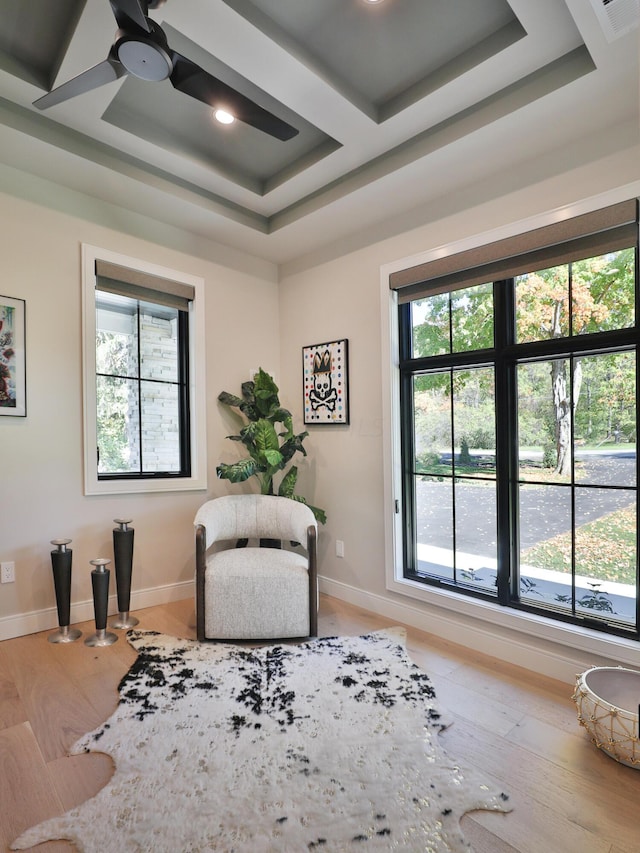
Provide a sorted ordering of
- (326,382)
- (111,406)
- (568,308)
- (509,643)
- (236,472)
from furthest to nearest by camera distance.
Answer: (326,382) < (111,406) < (236,472) < (509,643) < (568,308)

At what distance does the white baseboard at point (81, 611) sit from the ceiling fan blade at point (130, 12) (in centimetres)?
297

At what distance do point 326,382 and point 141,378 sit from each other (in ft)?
4.50

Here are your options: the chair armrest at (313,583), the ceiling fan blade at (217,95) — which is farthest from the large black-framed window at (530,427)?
the ceiling fan blade at (217,95)

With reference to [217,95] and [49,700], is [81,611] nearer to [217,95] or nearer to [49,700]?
[49,700]

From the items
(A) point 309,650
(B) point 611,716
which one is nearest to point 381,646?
(A) point 309,650

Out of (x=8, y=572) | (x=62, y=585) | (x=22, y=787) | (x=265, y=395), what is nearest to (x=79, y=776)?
(x=22, y=787)

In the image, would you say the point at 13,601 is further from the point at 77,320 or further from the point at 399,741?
the point at 399,741

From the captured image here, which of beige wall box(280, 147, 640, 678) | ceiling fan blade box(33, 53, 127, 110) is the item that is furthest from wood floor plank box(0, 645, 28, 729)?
ceiling fan blade box(33, 53, 127, 110)

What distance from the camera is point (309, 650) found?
2551 mm

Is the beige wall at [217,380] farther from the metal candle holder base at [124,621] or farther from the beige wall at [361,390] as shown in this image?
the metal candle holder base at [124,621]

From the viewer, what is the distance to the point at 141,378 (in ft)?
11.0

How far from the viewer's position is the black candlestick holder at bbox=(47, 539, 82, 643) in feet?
8.75

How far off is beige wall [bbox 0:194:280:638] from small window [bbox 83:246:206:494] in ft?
0.29

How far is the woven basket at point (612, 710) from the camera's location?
1643 millimetres
